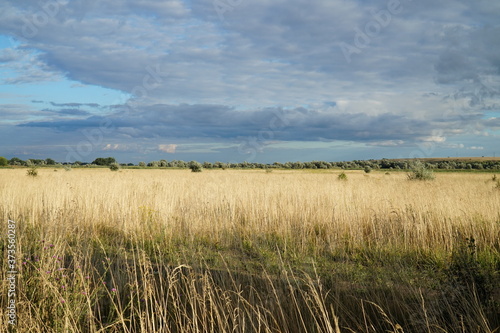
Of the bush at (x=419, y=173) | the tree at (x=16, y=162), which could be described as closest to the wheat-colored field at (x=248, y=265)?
the bush at (x=419, y=173)

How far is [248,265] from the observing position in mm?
6129

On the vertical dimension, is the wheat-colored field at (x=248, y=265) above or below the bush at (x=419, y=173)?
below

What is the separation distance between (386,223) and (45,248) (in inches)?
277

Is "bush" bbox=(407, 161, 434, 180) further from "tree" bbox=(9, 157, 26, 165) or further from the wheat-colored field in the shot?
"tree" bbox=(9, 157, 26, 165)

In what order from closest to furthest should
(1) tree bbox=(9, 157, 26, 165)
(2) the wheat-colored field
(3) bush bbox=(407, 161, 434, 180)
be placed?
1. (2) the wheat-colored field
2. (3) bush bbox=(407, 161, 434, 180)
3. (1) tree bbox=(9, 157, 26, 165)

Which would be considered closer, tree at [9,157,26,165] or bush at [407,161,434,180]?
bush at [407,161,434,180]

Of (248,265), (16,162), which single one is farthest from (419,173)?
(16,162)

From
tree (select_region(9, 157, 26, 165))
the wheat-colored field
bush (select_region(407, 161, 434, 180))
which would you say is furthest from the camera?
Answer: tree (select_region(9, 157, 26, 165))

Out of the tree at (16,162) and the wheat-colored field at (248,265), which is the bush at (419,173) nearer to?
the wheat-colored field at (248,265)

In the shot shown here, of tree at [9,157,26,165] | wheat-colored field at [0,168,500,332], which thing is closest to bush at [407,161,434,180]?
wheat-colored field at [0,168,500,332]

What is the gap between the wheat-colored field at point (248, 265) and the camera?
396 centimetres

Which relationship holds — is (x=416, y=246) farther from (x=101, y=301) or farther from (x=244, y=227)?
(x=101, y=301)

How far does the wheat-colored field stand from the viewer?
13.0 ft

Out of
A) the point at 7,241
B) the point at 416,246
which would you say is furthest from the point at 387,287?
the point at 7,241
